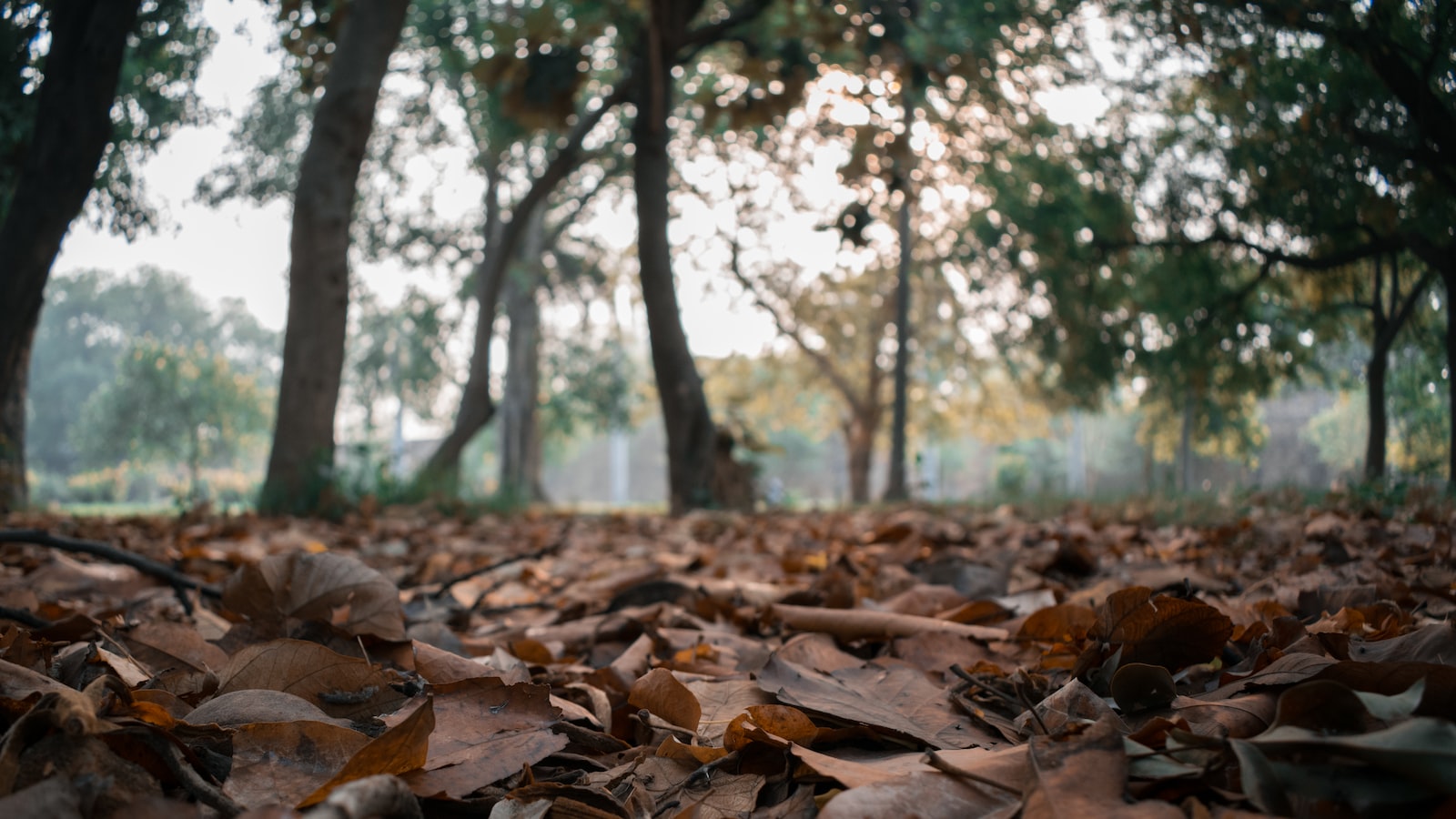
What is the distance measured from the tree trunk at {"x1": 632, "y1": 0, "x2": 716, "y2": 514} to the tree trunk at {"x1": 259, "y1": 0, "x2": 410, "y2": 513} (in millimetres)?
1989

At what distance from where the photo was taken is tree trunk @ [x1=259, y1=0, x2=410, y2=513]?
15.4 feet

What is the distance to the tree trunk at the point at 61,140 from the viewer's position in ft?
6.42

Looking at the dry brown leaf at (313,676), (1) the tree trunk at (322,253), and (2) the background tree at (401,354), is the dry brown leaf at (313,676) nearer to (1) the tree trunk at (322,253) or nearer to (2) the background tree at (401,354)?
(1) the tree trunk at (322,253)

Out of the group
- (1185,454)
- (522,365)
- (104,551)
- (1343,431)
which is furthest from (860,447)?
(104,551)

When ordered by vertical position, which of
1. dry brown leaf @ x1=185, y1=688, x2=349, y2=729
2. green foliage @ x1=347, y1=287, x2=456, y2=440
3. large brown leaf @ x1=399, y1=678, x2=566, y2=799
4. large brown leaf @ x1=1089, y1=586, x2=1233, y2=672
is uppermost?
green foliage @ x1=347, y1=287, x2=456, y2=440

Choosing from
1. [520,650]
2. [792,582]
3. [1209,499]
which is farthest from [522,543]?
[1209,499]

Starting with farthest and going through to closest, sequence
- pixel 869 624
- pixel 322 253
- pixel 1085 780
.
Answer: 1. pixel 322 253
2. pixel 869 624
3. pixel 1085 780

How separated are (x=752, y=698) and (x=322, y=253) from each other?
4.46 m

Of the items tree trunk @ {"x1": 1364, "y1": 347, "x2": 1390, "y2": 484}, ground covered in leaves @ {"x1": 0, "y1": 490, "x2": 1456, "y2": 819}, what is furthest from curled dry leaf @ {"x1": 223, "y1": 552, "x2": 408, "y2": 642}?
tree trunk @ {"x1": 1364, "y1": 347, "x2": 1390, "y2": 484}

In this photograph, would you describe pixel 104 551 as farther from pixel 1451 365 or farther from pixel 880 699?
pixel 1451 365

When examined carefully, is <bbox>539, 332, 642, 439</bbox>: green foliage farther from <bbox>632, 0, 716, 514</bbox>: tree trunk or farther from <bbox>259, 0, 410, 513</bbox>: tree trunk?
<bbox>259, 0, 410, 513</bbox>: tree trunk

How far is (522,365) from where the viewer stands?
61.0ft

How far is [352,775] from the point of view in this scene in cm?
65

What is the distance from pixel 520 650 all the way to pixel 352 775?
599mm
